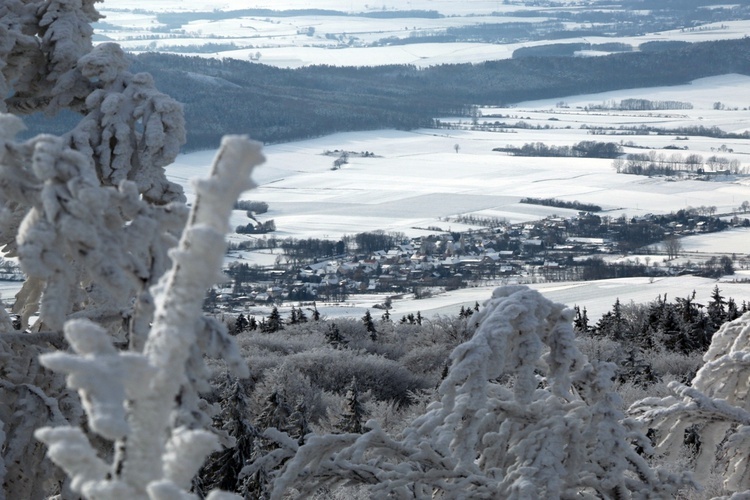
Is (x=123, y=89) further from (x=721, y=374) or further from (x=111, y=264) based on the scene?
(x=721, y=374)

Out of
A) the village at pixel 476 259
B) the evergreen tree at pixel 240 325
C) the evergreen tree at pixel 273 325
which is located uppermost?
the evergreen tree at pixel 273 325

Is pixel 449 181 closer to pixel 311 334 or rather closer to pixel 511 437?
pixel 311 334

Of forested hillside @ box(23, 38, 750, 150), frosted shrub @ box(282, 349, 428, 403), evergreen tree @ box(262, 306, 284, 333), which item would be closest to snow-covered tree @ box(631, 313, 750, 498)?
frosted shrub @ box(282, 349, 428, 403)

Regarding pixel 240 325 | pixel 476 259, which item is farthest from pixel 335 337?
pixel 476 259

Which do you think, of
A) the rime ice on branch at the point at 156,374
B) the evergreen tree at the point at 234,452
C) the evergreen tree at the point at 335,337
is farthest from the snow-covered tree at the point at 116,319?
the evergreen tree at the point at 335,337

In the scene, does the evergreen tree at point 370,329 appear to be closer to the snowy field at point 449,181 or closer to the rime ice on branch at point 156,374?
the rime ice on branch at point 156,374

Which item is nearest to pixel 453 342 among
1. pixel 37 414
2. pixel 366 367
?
pixel 366 367

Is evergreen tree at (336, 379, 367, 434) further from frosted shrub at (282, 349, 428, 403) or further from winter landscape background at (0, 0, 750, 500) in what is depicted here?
frosted shrub at (282, 349, 428, 403)
